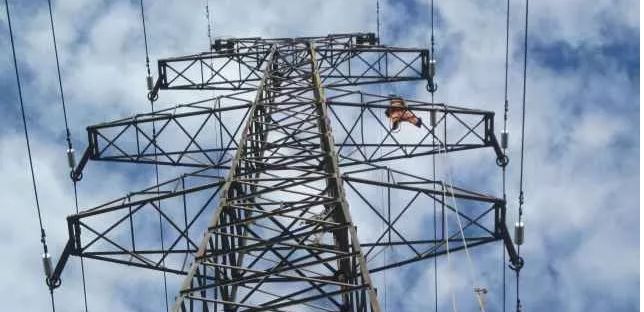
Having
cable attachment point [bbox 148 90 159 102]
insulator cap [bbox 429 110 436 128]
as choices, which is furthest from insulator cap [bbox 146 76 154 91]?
insulator cap [bbox 429 110 436 128]

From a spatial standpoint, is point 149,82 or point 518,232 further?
point 149,82

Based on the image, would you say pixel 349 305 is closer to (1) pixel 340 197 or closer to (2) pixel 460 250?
(1) pixel 340 197

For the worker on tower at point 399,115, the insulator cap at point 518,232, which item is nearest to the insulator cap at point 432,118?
the worker on tower at point 399,115

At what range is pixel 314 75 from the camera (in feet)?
77.8

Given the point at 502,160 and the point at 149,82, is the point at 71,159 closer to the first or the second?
the point at 149,82

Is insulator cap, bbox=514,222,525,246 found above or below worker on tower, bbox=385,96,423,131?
below

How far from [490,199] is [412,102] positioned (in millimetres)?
5621

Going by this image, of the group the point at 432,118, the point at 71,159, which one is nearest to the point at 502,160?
the point at 432,118

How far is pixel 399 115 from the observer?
2427cm

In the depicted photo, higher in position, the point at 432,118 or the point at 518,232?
the point at 432,118

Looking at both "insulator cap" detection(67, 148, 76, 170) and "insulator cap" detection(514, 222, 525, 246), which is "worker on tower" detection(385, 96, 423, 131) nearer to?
"insulator cap" detection(514, 222, 525, 246)

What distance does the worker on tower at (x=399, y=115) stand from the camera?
23.8m

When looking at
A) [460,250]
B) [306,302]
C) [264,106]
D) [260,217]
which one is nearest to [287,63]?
[264,106]

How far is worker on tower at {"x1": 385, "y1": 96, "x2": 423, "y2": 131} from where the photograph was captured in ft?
78.2
